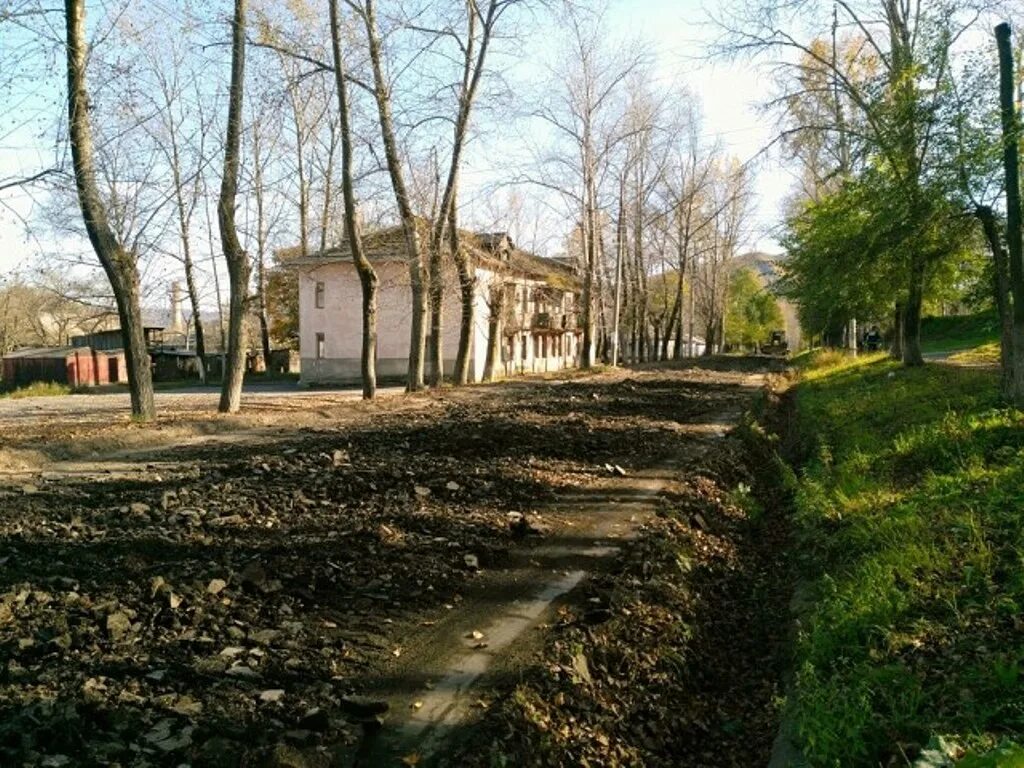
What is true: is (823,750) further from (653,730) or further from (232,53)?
(232,53)

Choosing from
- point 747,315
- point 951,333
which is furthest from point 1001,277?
point 747,315

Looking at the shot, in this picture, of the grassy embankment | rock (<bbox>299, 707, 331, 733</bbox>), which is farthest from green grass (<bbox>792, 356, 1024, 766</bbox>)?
the grassy embankment

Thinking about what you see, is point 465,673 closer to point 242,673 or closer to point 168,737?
point 242,673

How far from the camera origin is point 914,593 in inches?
222

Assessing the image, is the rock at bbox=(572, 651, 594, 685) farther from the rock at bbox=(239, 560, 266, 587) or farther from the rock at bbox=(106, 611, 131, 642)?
the rock at bbox=(106, 611, 131, 642)

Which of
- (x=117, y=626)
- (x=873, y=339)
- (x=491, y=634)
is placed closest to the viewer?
(x=117, y=626)

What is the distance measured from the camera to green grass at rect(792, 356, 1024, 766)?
4141 millimetres

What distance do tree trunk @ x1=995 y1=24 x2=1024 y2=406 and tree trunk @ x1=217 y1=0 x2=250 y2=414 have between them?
14.2m

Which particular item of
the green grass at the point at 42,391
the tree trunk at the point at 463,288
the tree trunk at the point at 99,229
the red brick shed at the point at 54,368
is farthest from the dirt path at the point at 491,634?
the red brick shed at the point at 54,368

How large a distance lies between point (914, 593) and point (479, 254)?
26.1 meters

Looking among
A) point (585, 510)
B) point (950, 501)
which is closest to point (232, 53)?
point (585, 510)

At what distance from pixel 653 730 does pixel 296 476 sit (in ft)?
19.9

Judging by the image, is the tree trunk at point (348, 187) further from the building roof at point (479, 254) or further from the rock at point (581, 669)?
the rock at point (581, 669)

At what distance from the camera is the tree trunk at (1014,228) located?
1155 cm
